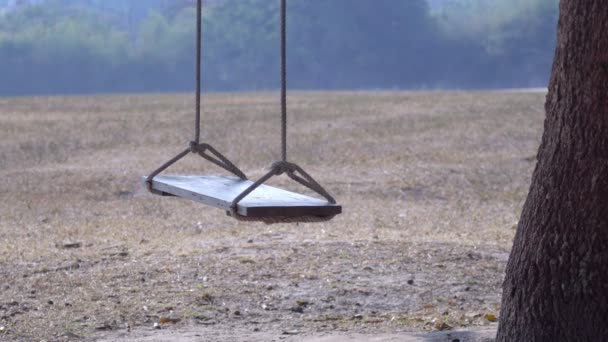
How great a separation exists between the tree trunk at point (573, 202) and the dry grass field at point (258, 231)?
5.13 ft

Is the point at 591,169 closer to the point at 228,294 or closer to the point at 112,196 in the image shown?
the point at 228,294

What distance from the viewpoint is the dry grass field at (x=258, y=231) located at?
6.40m

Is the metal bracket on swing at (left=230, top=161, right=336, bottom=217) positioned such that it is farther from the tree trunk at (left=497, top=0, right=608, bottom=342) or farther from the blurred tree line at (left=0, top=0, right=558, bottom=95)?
the blurred tree line at (left=0, top=0, right=558, bottom=95)

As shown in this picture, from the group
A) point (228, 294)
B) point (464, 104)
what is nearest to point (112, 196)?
point (228, 294)

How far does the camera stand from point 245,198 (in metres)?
4.92

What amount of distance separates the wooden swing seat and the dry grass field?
82 centimetres

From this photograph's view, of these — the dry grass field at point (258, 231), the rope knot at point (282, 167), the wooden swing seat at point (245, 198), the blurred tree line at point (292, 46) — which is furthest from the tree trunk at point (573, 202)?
the blurred tree line at point (292, 46)

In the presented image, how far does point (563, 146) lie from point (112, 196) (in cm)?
879

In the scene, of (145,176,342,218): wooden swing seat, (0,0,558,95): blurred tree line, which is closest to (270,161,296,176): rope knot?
(145,176,342,218): wooden swing seat

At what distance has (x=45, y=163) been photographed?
15.4m

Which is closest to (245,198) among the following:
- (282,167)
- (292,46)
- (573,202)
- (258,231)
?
(282,167)

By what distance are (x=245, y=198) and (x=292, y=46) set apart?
2090 inches

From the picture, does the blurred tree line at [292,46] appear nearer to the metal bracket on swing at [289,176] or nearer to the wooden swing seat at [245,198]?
the wooden swing seat at [245,198]

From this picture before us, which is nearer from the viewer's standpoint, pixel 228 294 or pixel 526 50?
pixel 228 294
